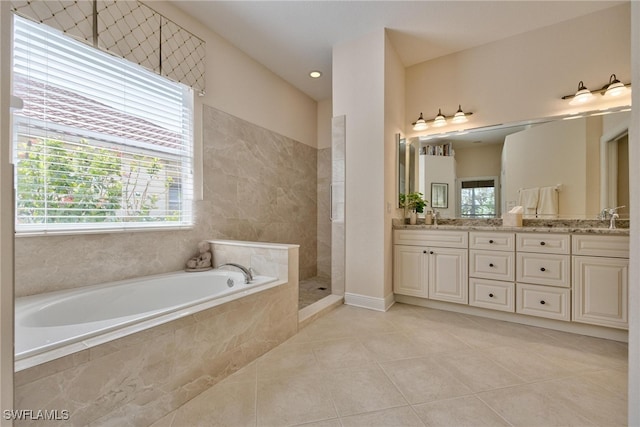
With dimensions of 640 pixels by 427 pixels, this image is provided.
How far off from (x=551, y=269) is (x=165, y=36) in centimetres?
380

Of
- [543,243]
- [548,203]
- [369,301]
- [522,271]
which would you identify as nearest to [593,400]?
[522,271]

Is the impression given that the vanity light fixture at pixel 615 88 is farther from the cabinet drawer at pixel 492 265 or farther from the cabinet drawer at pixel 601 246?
the cabinet drawer at pixel 492 265

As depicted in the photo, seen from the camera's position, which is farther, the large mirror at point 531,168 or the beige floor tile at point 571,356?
the large mirror at point 531,168

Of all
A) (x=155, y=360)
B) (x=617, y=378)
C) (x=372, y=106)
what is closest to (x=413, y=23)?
(x=372, y=106)

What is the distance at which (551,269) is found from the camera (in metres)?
2.12

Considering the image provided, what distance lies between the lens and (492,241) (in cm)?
234

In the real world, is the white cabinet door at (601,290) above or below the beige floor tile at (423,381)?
above

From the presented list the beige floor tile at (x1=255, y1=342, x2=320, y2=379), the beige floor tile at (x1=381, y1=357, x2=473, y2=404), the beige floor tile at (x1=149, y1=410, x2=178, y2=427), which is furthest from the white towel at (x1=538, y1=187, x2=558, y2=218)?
the beige floor tile at (x1=149, y1=410, x2=178, y2=427)

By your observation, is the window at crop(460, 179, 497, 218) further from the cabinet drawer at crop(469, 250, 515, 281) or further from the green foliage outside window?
the green foliage outside window

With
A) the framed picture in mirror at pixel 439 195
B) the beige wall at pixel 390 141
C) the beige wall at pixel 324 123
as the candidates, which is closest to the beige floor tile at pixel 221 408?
the beige wall at pixel 390 141

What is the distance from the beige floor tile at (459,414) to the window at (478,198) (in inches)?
78.3

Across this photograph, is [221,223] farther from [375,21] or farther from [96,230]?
[375,21]

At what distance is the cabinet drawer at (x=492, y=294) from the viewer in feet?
7.45

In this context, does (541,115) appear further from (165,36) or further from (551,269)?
(165,36)
